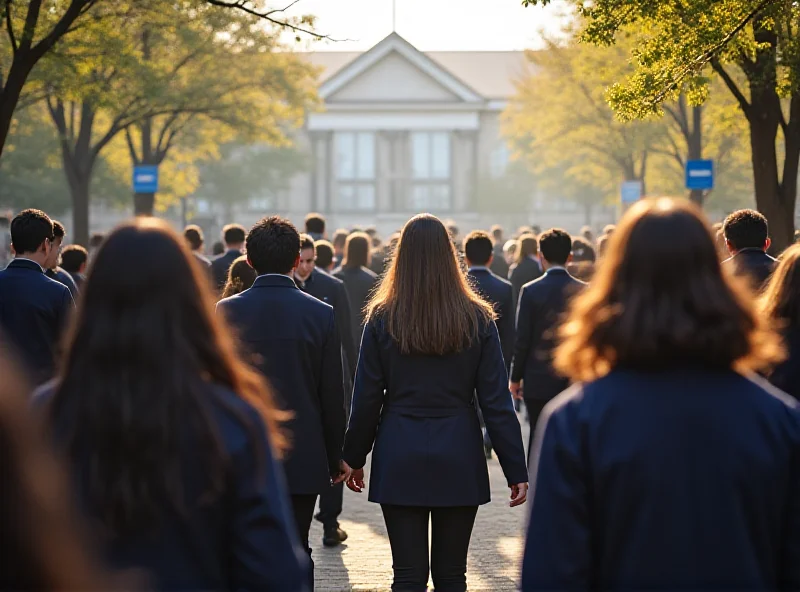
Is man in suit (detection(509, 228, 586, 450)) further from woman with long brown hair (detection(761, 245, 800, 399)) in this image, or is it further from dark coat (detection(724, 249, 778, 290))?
woman with long brown hair (detection(761, 245, 800, 399))

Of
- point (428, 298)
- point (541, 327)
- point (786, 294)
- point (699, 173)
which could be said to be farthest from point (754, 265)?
point (699, 173)

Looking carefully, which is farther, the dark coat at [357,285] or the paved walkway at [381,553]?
the dark coat at [357,285]

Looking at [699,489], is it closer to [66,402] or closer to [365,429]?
[66,402]

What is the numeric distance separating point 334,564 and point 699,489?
5.42 metres

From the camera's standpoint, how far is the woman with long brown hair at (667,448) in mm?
2812

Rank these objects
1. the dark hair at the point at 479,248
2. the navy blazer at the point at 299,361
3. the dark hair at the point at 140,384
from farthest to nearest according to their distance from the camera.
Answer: the dark hair at the point at 479,248 → the navy blazer at the point at 299,361 → the dark hair at the point at 140,384

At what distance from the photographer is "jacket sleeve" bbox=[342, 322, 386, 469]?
5730 mm

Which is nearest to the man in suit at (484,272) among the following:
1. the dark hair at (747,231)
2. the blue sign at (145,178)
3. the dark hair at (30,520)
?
the dark hair at (747,231)

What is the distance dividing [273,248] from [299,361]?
1.72 feet

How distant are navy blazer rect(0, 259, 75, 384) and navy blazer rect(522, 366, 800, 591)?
16.3 feet

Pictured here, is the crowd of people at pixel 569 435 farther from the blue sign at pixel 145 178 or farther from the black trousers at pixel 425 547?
the blue sign at pixel 145 178

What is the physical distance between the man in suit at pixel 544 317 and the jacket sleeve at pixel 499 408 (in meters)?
3.13

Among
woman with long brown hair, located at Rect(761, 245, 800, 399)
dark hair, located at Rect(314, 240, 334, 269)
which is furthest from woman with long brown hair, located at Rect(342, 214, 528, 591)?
dark hair, located at Rect(314, 240, 334, 269)

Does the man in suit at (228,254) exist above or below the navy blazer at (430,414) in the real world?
above
